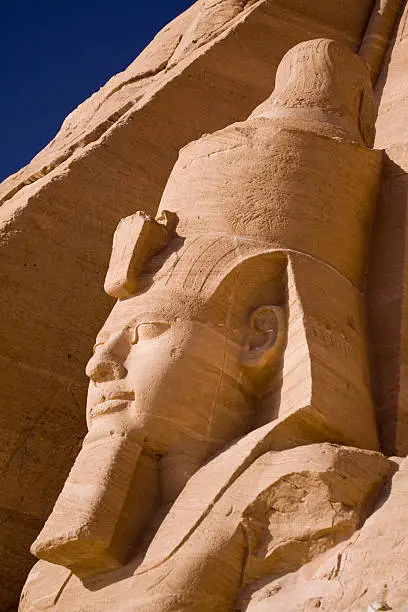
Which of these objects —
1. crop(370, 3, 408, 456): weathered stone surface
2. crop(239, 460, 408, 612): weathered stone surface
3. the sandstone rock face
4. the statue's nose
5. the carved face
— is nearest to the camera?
crop(239, 460, 408, 612): weathered stone surface

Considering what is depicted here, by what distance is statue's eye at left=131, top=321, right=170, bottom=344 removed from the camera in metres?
5.34

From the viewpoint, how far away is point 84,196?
7562 mm

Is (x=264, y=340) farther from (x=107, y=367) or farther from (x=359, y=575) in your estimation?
(x=359, y=575)

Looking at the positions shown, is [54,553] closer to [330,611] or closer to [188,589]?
[188,589]

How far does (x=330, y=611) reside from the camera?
4.28m

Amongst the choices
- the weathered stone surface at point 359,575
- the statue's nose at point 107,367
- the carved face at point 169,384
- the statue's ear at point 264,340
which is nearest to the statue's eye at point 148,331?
the carved face at point 169,384

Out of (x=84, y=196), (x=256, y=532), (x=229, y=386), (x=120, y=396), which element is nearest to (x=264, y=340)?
(x=229, y=386)

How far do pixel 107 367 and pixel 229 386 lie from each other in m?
0.54

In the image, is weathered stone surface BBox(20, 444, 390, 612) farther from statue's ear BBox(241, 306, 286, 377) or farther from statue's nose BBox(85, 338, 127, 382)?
statue's nose BBox(85, 338, 127, 382)

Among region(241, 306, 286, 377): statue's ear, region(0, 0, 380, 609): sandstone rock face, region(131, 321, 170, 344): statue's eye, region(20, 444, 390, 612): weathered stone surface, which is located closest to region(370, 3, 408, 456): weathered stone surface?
region(241, 306, 286, 377): statue's ear

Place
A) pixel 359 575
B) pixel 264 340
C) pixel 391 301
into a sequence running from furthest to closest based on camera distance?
pixel 391 301 → pixel 264 340 → pixel 359 575

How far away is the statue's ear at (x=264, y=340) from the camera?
5367 millimetres

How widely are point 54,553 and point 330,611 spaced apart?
118 cm

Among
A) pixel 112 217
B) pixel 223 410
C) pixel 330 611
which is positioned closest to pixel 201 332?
pixel 223 410
